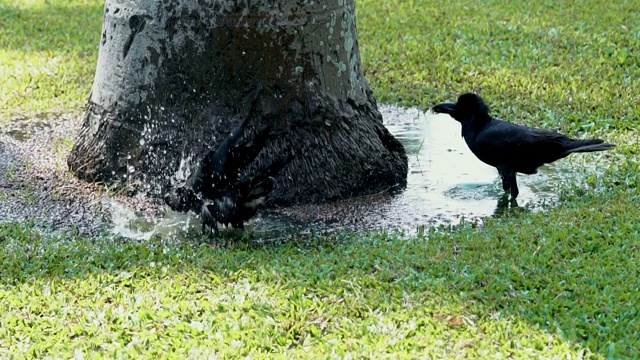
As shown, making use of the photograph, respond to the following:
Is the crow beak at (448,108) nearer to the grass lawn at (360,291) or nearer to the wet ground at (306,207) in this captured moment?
the wet ground at (306,207)

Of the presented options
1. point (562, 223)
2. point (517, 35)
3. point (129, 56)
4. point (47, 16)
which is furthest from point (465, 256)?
point (47, 16)

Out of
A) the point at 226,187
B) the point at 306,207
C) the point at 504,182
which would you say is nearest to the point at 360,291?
the point at 226,187

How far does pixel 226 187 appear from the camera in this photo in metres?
6.69

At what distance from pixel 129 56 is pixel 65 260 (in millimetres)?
1947

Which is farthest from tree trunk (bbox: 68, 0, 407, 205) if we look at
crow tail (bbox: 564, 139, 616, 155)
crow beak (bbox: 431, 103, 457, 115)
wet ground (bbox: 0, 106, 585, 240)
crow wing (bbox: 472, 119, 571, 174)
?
crow tail (bbox: 564, 139, 616, 155)

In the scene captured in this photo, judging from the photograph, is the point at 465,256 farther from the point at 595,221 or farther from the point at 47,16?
the point at 47,16

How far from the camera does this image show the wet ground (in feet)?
22.6

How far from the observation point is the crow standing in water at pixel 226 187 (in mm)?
6625

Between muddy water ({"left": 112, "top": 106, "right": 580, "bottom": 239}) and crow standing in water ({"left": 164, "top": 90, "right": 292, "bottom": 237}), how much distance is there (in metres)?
0.17

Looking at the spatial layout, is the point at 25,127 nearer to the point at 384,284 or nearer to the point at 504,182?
the point at 504,182

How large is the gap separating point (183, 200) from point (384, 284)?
1881 mm

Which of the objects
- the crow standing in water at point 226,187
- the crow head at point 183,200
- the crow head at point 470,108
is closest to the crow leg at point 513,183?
the crow head at point 470,108

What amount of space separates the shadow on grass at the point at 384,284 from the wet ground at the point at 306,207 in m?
0.35

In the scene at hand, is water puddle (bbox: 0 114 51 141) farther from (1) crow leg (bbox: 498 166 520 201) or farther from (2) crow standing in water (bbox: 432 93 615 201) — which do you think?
(1) crow leg (bbox: 498 166 520 201)
